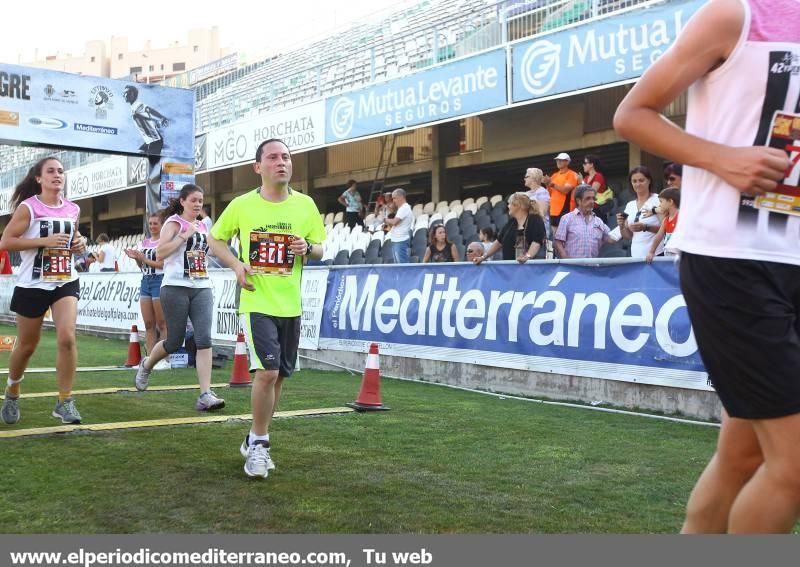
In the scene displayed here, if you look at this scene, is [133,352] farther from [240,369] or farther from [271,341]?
[271,341]

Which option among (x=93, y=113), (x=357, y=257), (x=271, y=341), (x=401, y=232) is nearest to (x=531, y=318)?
(x=271, y=341)

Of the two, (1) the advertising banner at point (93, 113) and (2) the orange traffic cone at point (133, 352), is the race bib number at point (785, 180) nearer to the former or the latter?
(2) the orange traffic cone at point (133, 352)

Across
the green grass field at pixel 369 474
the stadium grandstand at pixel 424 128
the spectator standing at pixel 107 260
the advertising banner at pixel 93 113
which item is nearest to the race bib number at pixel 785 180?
Answer: the green grass field at pixel 369 474

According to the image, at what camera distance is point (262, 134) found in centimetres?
2148

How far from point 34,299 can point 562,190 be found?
7.93 metres

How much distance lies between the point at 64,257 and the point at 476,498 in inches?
149

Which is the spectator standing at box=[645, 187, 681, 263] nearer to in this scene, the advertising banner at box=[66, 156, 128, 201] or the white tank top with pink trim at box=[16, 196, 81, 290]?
the white tank top with pink trim at box=[16, 196, 81, 290]

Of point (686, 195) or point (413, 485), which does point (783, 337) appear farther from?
point (413, 485)

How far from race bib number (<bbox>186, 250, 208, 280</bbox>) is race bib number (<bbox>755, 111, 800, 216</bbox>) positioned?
6398mm

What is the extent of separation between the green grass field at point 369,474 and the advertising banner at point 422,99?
9118 mm

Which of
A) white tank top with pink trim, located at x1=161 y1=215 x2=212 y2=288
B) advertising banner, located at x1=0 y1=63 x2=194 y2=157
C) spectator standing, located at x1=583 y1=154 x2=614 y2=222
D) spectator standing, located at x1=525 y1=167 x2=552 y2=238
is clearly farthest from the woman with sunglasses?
advertising banner, located at x1=0 y1=63 x2=194 y2=157

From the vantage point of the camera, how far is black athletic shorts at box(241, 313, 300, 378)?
16.6 feet

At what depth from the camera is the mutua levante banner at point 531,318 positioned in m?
7.48

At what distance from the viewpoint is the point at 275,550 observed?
3.09 metres
